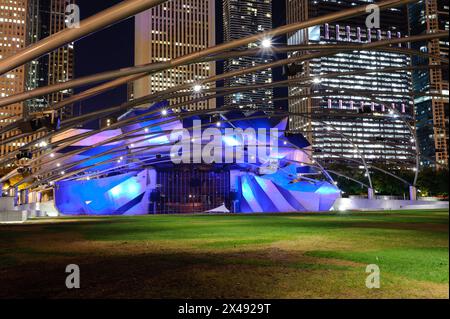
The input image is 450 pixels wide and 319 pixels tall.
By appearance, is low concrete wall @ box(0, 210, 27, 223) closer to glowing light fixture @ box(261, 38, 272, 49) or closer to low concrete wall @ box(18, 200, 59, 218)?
low concrete wall @ box(18, 200, 59, 218)

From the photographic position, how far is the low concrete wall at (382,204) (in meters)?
59.2

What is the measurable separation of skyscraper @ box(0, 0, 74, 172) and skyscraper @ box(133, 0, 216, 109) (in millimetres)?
24533

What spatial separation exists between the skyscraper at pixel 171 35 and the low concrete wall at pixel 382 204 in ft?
190

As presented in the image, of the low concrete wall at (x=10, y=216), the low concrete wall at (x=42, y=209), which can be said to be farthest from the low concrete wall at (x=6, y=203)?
the low concrete wall at (x=42, y=209)

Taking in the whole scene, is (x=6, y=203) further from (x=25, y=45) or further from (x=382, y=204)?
(x=25, y=45)

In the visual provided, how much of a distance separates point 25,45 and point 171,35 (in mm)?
56984

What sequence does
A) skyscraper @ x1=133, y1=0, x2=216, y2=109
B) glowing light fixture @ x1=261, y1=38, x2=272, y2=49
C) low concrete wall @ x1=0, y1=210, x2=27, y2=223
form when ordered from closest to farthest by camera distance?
glowing light fixture @ x1=261, y1=38, x2=272, y2=49 < low concrete wall @ x1=0, y1=210, x2=27, y2=223 < skyscraper @ x1=133, y1=0, x2=216, y2=109

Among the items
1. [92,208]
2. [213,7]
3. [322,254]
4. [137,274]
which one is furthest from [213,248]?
[213,7]

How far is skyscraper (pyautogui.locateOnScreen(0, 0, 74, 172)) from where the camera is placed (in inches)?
5468
